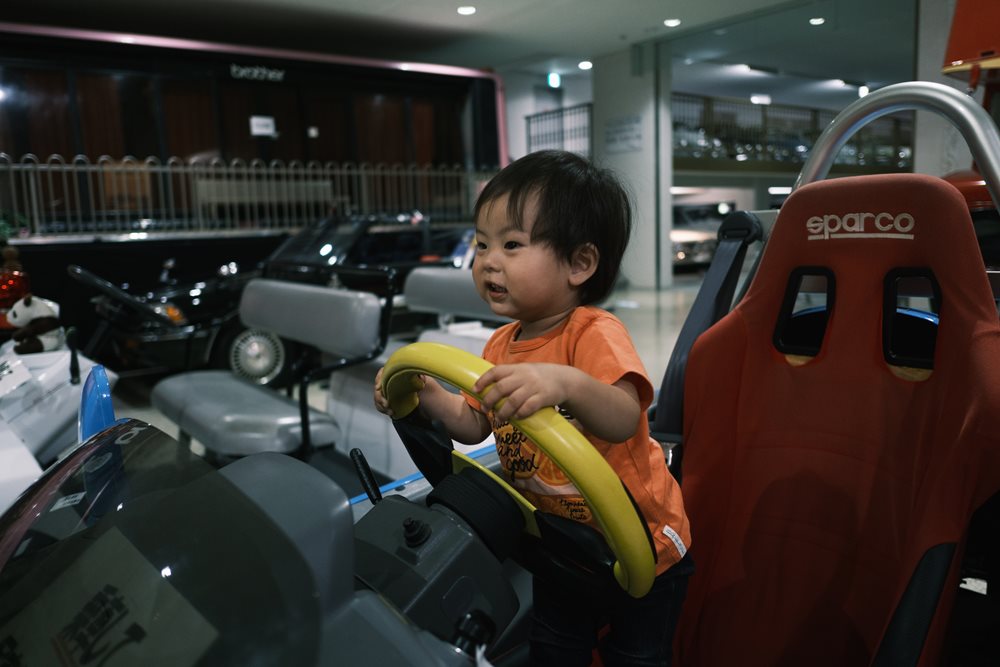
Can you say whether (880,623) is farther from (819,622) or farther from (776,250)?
(776,250)

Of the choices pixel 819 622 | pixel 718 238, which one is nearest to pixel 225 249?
pixel 718 238

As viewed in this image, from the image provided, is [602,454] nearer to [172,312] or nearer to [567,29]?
[172,312]

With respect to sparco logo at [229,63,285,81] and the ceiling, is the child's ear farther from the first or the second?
sparco logo at [229,63,285,81]

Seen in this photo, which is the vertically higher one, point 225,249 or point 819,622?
point 225,249

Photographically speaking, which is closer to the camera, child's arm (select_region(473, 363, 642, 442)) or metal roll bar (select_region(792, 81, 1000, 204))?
child's arm (select_region(473, 363, 642, 442))

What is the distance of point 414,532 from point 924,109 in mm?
1213

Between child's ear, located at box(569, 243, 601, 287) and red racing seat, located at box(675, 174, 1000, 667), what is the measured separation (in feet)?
1.33

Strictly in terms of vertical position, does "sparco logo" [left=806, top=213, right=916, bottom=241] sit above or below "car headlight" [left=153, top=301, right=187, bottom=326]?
above

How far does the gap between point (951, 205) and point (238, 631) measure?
1.08m

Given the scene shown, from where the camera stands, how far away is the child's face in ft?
3.23

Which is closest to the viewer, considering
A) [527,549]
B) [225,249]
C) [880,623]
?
[527,549]

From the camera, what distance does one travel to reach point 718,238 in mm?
1574

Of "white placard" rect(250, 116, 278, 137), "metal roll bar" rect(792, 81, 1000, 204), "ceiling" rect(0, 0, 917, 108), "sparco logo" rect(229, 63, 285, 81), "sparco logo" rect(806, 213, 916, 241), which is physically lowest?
"sparco logo" rect(806, 213, 916, 241)

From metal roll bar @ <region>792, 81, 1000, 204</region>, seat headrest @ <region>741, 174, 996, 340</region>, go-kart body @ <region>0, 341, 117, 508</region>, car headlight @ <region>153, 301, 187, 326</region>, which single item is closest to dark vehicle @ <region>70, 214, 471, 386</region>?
car headlight @ <region>153, 301, 187, 326</region>
